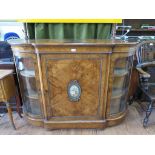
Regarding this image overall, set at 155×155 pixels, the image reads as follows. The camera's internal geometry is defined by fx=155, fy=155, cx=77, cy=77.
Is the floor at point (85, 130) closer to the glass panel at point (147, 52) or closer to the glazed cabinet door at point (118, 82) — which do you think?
the glazed cabinet door at point (118, 82)

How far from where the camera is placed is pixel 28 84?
1.55m

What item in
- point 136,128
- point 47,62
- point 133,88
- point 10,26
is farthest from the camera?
point 133,88

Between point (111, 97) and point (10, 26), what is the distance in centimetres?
143

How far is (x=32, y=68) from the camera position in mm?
1455

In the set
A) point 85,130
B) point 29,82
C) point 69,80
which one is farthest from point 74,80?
point 85,130

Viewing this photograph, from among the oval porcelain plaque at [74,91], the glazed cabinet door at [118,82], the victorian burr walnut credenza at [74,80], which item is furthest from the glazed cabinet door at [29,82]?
the glazed cabinet door at [118,82]

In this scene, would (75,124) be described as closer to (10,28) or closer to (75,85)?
(75,85)

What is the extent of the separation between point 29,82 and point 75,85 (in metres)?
0.47

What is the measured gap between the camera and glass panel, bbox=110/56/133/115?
1.49m

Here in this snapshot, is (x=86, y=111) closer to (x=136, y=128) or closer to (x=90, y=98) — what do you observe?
(x=90, y=98)
